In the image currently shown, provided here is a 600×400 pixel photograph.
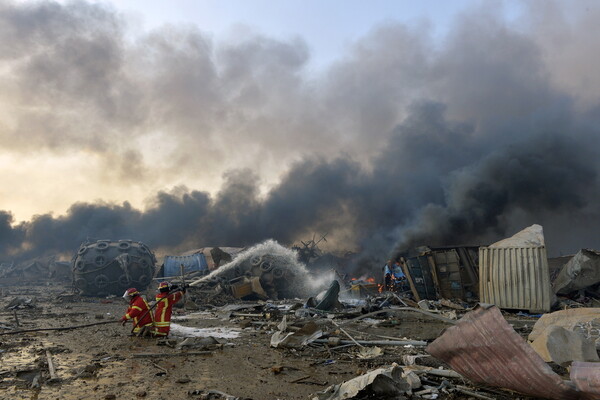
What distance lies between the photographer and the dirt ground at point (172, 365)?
5.48m

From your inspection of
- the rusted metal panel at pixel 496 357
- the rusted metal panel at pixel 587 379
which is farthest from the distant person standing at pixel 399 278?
the rusted metal panel at pixel 587 379

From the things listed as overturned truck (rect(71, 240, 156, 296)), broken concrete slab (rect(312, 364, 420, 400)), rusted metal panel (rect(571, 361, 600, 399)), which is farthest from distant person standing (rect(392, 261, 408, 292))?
rusted metal panel (rect(571, 361, 600, 399))

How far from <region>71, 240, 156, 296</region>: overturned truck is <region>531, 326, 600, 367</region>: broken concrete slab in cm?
1901

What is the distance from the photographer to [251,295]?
61.1 feet

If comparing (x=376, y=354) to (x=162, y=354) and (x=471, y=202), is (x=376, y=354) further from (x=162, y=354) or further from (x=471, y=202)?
(x=471, y=202)

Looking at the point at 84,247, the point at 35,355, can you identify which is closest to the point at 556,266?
the point at 35,355

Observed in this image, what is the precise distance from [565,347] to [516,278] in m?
7.64

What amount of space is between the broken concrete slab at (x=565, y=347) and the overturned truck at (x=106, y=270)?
19.0 m

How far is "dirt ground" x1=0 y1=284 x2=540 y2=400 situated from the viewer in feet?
18.0

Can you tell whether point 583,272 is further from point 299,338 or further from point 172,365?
point 172,365

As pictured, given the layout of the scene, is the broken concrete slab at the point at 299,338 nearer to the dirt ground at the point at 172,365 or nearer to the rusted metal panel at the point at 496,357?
the dirt ground at the point at 172,365

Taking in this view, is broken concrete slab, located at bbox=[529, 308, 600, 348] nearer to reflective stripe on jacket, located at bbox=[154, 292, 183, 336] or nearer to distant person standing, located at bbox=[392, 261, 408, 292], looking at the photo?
reflective stripe on jacket, located at bbox=[154, 292, 183, 336]

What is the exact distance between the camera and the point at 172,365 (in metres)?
6.77

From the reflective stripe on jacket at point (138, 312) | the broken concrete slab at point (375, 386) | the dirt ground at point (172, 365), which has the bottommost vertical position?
Answer: the dirt ground at point (172, 365)
